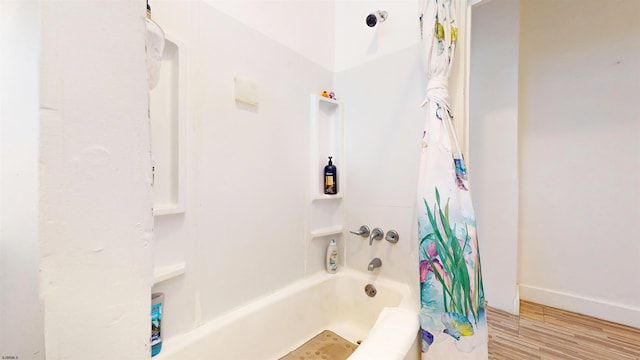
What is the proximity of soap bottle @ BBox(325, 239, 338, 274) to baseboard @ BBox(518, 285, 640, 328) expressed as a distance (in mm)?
1587

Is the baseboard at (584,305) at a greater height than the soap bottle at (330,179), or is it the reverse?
the soap bottle at (330,179)

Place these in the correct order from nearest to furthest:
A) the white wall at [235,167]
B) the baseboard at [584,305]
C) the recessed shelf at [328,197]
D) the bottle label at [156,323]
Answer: the bottle label at [156,323] < the white wall at [235,167] < the recessed shelf at [328,197] < the baseboard at [584,305]

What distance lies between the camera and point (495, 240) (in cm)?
182

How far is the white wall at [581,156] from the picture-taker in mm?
1613

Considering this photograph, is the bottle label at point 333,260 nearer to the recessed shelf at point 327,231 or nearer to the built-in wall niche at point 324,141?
the recessed shelf at point 327,231

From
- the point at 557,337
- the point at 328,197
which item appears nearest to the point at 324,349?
the point at 328,197

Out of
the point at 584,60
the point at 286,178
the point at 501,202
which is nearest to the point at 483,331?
the point at 286,178

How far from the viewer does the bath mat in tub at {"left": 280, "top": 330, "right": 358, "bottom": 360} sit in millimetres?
1213

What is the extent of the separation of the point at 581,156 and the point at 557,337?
1.26 metres

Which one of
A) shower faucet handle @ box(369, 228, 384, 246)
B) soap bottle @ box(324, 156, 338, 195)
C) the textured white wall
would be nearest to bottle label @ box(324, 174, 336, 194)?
soap bottle @ box(324, 156, 338, 195)

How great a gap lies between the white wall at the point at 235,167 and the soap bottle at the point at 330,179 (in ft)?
0.49

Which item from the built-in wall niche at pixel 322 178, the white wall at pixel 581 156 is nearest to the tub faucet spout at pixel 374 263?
the built-in wall niche at pixel 322 178

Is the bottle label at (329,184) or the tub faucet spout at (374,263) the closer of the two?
the tub faucet spout at (374,263)

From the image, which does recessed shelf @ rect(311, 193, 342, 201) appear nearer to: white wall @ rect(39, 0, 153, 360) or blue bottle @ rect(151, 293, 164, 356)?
blue bottle @ rect(151, 293, 164, 356)
